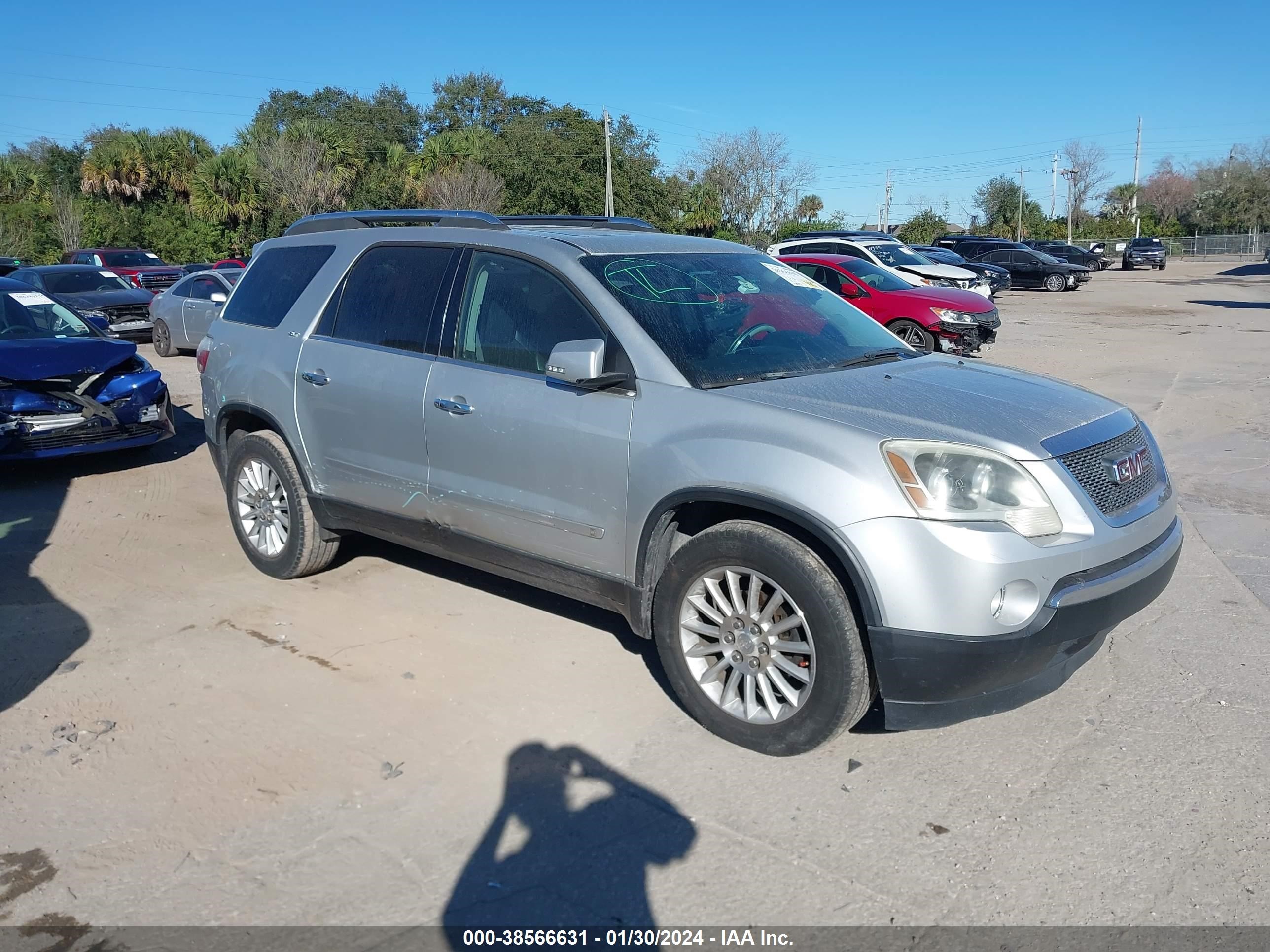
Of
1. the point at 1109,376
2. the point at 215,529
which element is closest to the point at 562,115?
the point at 1109,376

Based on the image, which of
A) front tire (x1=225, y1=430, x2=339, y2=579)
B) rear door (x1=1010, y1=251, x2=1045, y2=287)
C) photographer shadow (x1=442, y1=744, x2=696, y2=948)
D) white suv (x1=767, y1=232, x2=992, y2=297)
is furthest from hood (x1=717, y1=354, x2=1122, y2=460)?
rear door (x1=1010, y1=251, x2=1045, y2=287)

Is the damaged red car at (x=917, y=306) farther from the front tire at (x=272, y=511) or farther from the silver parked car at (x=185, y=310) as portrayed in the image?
the front tire at (x=272, y=511)

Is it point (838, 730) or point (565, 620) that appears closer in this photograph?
point (838, 730)

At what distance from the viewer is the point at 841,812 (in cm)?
350

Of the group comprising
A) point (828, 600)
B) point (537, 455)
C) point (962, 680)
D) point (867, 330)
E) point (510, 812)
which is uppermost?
point (867, 330)

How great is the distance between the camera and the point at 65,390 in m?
8.30

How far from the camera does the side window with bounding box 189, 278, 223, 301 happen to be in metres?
16.6

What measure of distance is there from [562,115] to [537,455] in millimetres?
61857

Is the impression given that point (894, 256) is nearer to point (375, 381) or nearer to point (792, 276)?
point (792, 276)

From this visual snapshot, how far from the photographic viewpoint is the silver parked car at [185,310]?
52.5 ft

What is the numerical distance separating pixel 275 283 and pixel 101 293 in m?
14.6

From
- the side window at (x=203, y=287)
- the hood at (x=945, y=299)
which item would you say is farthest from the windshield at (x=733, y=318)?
the side window at (x=203, y=287)

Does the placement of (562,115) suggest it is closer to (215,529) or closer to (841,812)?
(215,529)

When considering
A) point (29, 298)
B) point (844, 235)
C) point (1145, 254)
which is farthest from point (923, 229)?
point (29, 298)
